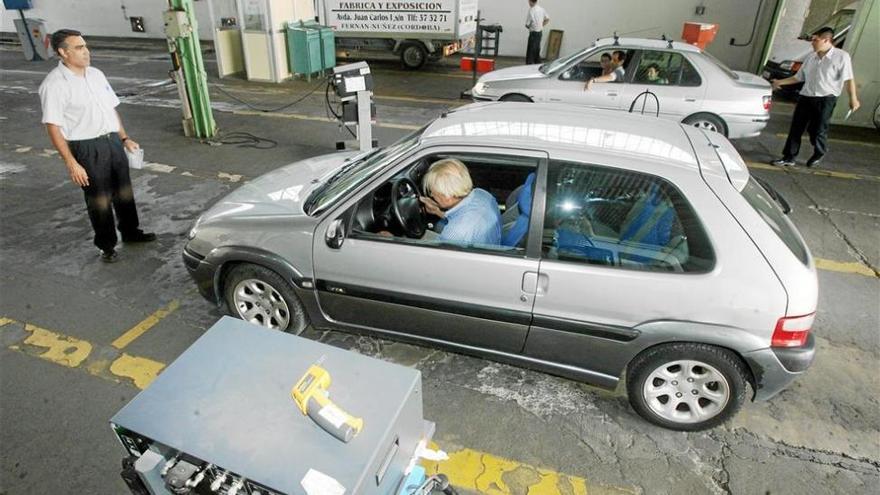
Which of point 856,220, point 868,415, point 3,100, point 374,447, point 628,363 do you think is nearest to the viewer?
point 374,447

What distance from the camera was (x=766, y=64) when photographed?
11188 millimetres

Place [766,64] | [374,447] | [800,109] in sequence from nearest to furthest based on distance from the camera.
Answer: [374,447] < [800,109] < [766,64]

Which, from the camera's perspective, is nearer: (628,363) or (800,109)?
(628,363)

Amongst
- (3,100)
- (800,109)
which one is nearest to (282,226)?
(800,109)

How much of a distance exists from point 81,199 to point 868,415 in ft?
24.7

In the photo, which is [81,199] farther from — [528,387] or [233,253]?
[528,387]

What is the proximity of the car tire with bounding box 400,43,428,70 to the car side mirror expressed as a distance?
37.1ft

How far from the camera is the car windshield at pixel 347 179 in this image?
3.00m

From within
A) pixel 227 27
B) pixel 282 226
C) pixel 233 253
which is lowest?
pixel 233 253

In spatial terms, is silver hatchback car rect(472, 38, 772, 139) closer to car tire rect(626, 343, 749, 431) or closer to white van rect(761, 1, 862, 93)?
white van rect(761, 1, 862, 93)

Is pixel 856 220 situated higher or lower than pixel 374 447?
lower

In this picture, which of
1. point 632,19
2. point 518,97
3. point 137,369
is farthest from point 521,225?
point 632,19

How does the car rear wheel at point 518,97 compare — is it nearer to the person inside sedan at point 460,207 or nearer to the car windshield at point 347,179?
the car windshield at point 347,179

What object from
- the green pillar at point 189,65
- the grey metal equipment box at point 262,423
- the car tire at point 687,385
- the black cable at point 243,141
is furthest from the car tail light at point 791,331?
the green pillar at point 189,65
